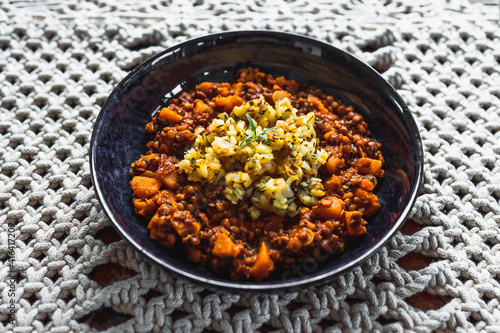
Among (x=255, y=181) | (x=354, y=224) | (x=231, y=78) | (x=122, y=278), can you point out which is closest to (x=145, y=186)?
(x=122, y=278)

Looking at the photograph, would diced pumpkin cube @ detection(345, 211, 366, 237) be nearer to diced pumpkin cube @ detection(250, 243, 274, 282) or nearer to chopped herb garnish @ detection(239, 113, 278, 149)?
diced pumpkin cube @ detection(250, 243, 274, 282)

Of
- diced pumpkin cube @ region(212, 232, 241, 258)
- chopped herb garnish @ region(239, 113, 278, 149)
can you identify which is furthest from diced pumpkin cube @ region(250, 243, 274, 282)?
chopped herb garnish @ region(239, 113, 278, 149)

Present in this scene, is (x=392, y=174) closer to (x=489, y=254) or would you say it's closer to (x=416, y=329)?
(x=489, y=254)

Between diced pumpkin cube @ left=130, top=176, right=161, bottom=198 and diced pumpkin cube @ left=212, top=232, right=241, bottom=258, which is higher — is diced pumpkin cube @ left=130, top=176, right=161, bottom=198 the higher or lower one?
the higher one

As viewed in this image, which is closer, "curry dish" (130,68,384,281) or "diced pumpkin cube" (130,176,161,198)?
"curry dish" (130,68,384,281)

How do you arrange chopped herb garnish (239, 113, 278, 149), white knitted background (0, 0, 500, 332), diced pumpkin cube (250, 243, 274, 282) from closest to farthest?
diced pumpkin cube (250, 243, 274, 282)
white knitted background (0, 0, 500, 332)
chopped herb garnish (239, 113, 278, 149)

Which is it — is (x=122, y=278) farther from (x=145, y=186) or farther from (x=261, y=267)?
(x=261, y=267)

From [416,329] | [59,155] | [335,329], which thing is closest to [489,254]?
[416,329]

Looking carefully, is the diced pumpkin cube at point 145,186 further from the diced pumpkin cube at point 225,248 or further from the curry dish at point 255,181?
the diced pumpkin cube at point 225,248
